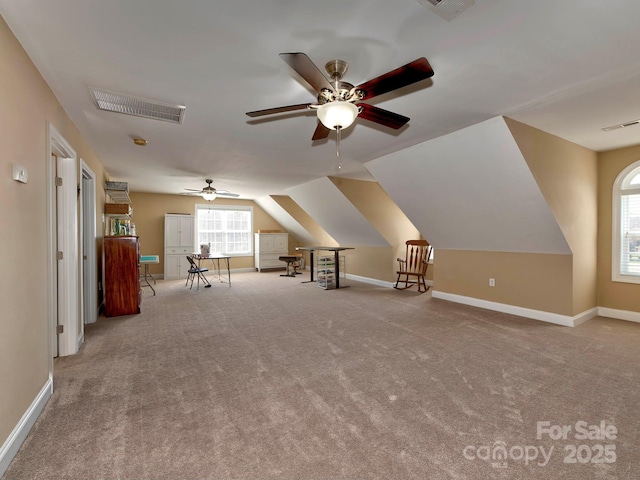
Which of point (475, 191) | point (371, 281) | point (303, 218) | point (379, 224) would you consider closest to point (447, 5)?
point (475, 191)

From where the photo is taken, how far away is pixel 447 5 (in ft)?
4.88

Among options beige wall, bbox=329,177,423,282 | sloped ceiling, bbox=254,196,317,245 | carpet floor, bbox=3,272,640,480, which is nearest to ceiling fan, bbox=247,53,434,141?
carpet floor, bbox=3,272,640,480

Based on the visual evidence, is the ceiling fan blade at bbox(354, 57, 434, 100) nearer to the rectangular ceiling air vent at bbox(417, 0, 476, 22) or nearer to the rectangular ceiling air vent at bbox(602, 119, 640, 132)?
the rectangular ceiling air vent at bbox(417, 0, 476, 22)

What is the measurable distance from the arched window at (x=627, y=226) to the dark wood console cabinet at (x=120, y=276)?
23.1 ft

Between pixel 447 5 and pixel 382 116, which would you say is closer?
pixel 447 5

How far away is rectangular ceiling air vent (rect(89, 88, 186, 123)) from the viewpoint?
8.78 feet

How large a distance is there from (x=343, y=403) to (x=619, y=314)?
4.56 metres

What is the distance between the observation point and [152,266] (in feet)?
28.0

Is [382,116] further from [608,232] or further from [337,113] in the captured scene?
[608,232]

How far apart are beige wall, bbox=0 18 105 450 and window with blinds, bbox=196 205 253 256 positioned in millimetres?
6901

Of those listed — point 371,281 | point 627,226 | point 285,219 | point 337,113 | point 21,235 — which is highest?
point 337,113

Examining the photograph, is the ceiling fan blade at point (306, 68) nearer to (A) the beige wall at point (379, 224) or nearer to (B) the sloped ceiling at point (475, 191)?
(B) the sloped ceiling at point (475, 191)

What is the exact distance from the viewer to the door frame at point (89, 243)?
4074 millimetres

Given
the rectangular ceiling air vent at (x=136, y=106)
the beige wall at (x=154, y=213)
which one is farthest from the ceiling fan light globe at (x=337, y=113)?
the beige wall at (x=154, y=213)
